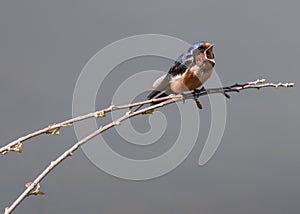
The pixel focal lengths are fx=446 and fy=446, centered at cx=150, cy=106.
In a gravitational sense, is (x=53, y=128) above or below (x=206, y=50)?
below

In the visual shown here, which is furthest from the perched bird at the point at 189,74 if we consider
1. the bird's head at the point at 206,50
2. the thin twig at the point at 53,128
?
the thin twig at the point at 53,128

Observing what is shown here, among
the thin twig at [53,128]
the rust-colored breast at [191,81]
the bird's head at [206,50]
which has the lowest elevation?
A: the thin twig at [53,128]

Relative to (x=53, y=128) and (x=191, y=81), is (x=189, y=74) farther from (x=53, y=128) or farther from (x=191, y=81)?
(x=53, y=128)

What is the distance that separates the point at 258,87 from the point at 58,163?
707 millimetres

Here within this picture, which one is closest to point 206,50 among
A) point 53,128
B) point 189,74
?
point 189,74

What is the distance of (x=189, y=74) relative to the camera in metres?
2.48

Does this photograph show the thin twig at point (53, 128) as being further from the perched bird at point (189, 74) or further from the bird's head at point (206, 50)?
the bird's head at point (206, 50)

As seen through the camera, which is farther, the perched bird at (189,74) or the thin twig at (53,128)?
the perched bird at (189,74)

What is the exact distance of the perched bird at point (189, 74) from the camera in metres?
2.40

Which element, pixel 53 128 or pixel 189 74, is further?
pixel 189 74

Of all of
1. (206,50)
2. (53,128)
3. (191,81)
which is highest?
(206,50)

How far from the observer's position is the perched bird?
2398 millimetres

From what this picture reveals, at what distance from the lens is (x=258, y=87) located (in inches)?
54.7

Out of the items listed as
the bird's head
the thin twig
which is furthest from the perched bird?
the thin twig
